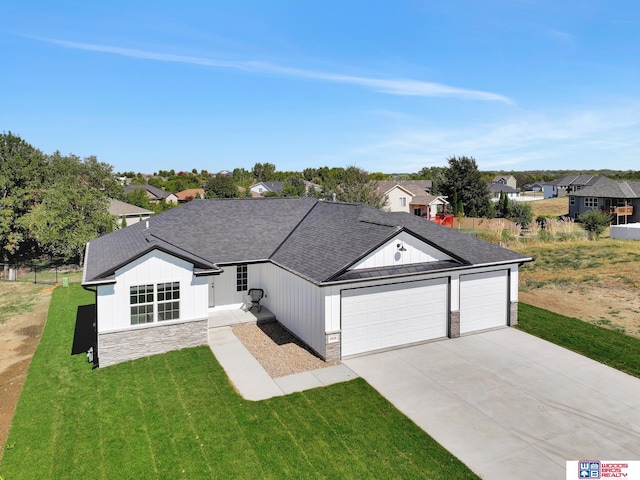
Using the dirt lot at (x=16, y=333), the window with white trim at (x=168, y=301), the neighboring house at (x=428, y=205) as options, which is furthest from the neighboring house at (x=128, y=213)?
the neighboring house at (x=428, y=205)

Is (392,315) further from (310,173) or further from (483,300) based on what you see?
(310,173)

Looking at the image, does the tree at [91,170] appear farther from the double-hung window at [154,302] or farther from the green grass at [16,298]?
the double-hung window at [154,302]

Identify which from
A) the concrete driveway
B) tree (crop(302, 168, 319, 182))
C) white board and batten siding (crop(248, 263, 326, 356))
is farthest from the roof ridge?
tree (crop(302, 168, 319, 182))

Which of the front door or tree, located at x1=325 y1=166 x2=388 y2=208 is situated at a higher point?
tree, located at x1=325 y1=166 x2=388 y2=208

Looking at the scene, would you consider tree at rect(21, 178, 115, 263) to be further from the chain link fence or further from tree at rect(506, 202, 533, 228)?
tree at rect(506, 202, 533, 228)

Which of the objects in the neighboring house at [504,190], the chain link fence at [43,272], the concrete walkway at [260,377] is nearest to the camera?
the concrete walkway at [260,377]

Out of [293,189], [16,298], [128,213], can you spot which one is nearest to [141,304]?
[16,298]

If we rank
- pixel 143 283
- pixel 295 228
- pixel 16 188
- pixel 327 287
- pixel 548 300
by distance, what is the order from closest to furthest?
pixel 327 287 < pixel 143 283 < pixel 548 300 < pixel 295 228 < pixel 16 188
